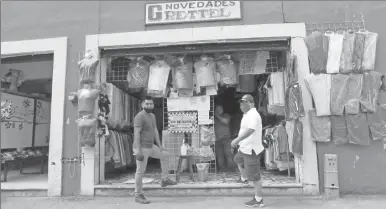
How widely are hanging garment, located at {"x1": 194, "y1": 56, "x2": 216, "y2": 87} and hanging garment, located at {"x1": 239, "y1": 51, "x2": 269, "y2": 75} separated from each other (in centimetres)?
65

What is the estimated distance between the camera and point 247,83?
7.32 metres

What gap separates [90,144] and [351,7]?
600 centimetres

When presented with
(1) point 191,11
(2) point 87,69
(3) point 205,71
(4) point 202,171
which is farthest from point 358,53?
(2) point 87,69

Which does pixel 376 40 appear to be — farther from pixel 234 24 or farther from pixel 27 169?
pixel 27 169

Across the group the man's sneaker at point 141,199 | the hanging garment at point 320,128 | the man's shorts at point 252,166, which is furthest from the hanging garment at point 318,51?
the man's sneaker at point 141,199

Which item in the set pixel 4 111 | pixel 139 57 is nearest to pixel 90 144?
pixel 139 57

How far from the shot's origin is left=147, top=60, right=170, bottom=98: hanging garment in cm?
655

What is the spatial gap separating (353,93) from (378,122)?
73 centimetres

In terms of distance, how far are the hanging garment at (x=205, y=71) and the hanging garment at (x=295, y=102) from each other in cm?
163

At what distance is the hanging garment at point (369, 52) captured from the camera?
18.9 ft

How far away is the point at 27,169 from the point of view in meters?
8.62

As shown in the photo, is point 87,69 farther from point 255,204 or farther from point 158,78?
point 255,204

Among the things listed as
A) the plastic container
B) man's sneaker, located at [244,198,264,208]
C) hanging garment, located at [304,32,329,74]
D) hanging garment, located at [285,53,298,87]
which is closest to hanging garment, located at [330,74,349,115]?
hanging garment, located at [304,32,329,74]

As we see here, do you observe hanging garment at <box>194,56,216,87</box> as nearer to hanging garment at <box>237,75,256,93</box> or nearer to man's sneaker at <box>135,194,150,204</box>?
hanging garment at <box>237,75,256,93</box>
